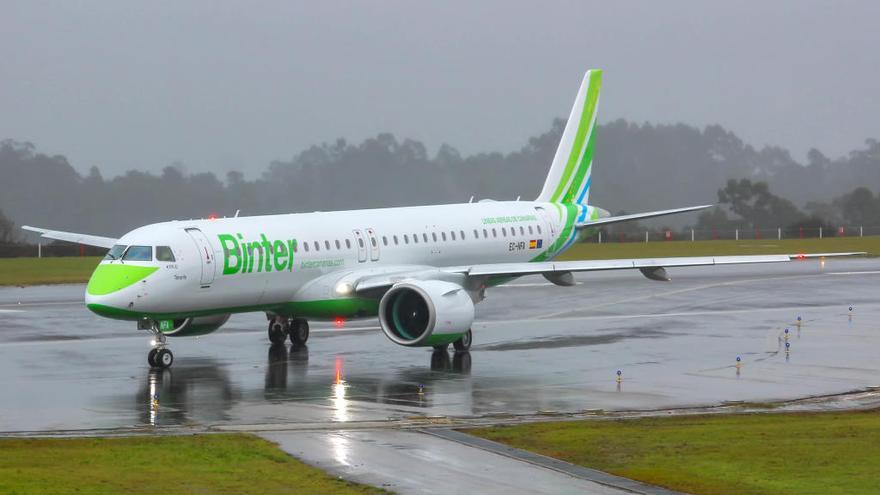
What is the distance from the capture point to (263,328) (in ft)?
132

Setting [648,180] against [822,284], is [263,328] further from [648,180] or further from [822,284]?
[648,180]

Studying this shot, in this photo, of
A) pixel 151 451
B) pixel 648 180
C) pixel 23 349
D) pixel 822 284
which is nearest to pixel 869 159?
pixel 648 180

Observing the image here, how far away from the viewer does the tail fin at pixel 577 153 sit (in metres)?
45.3

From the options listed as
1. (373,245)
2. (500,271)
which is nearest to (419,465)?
(500,271)

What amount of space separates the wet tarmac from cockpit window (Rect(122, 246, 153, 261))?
8.16ft

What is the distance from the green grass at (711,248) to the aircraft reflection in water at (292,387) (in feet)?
128

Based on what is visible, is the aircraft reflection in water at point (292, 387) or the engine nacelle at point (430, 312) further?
the engine nacelle at point (430, 312)

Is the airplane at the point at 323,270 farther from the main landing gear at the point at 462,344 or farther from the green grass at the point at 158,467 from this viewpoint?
the green grass at the point at 158,467

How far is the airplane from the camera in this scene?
30.7 metres

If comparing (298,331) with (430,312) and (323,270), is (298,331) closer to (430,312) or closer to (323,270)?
(323,270)

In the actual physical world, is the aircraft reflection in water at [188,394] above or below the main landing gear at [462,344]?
below

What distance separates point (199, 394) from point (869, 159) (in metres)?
108

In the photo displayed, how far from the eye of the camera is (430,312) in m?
31.7

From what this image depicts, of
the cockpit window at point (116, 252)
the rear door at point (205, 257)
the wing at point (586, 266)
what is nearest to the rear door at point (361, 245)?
the wing at point (586, 266)
